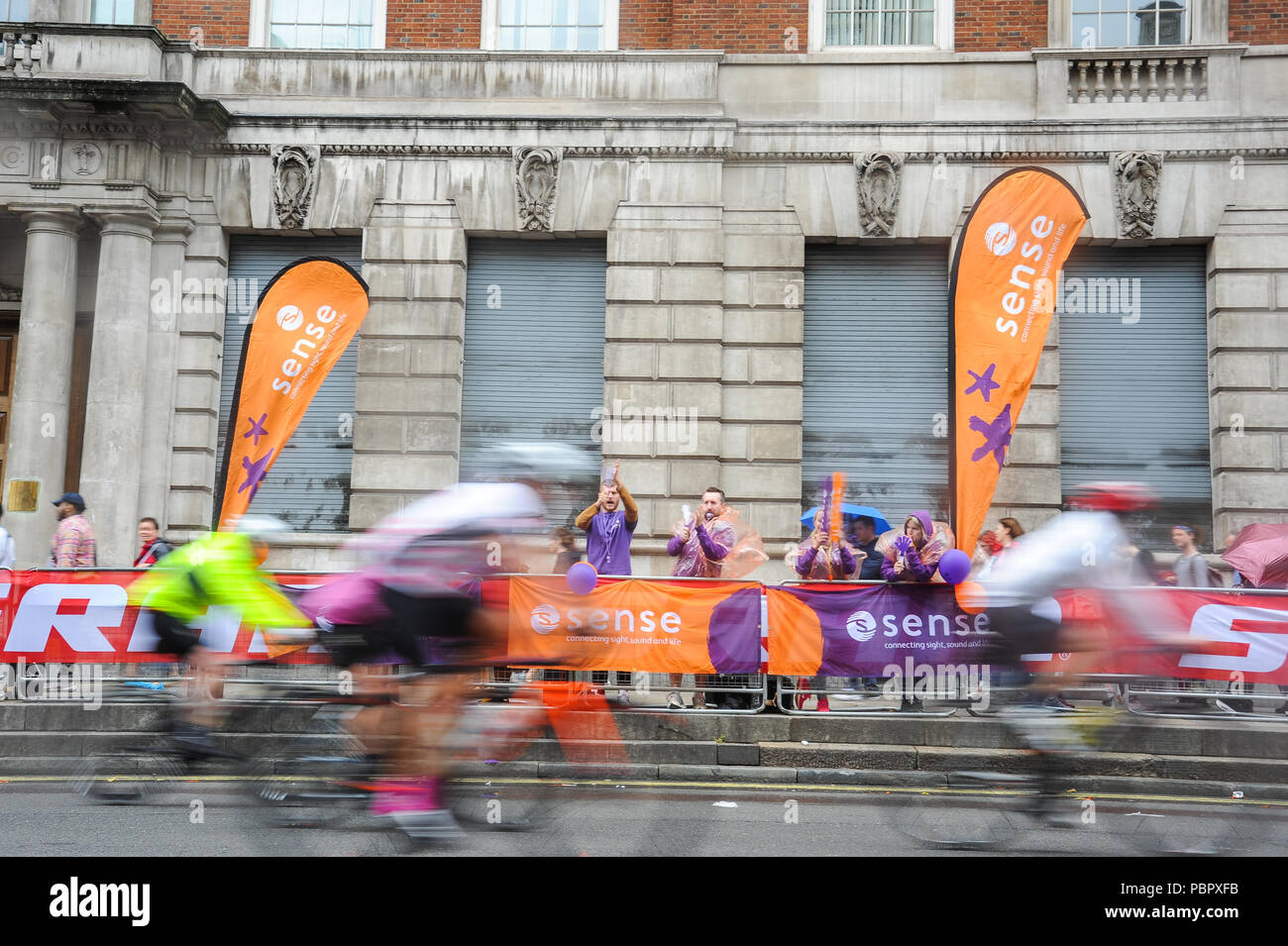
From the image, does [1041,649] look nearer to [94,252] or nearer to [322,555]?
A: [322,555]

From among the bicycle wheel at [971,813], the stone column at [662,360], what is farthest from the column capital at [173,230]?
the bicycle wheel at [971,813]

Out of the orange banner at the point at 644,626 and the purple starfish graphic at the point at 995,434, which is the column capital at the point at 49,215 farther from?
the purple starfish graphic at the point at 995,434

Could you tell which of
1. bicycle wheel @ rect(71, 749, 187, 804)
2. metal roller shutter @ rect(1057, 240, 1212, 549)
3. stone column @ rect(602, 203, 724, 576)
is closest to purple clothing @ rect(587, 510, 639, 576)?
stone column @ rect(602, 203, 724, 576)

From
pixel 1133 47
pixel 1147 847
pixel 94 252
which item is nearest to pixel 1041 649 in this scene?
pixel 1147 847

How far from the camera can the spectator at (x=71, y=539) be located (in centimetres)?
1221

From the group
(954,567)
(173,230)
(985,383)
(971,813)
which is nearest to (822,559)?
(954,567)

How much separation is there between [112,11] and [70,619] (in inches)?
411

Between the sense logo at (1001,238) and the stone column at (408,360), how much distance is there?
7029 millimetres

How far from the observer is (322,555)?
628 inches

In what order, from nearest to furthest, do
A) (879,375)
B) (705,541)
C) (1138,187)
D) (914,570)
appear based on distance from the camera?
(914,570)
(705,541)
(1138,187)
(879,375)

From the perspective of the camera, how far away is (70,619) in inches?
425

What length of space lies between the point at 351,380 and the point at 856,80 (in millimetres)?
8046

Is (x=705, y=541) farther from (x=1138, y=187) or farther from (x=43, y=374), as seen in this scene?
(x=43, y=374)

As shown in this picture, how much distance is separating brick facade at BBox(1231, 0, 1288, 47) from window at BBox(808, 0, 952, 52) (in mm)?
3947
